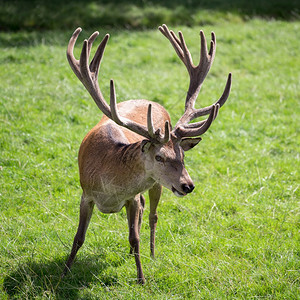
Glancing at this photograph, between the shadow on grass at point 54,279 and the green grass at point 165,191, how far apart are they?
1 cm

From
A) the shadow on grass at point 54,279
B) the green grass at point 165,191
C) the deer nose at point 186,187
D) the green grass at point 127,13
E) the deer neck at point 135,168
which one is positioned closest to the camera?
the deer nose at point 186,187

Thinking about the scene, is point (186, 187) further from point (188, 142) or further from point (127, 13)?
point (127, 13)

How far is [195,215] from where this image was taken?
5.82m

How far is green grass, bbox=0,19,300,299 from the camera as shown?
4.47 meters

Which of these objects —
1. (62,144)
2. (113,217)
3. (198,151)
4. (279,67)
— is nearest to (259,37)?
(279,67)

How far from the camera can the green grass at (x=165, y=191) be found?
4.47 meters

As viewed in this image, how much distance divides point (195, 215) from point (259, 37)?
8.79 meters

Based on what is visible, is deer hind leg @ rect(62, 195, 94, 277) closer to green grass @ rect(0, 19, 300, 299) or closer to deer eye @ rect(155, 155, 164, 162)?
green grass @ rect(0, 19, 300, 299)

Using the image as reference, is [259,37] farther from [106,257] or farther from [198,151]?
[106,257]

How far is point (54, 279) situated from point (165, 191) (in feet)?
7.45

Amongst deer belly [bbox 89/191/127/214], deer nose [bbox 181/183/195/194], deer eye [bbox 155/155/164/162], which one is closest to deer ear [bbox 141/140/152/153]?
deer eye [bbox 155/155/164/162]

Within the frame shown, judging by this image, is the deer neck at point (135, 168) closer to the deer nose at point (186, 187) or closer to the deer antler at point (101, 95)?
the deer antler at point (101, 95)

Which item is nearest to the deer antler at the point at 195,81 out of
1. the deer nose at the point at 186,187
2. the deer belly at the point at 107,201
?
the deer nose at the point at 186,187

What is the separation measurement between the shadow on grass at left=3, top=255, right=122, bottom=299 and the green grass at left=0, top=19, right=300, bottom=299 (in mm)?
13
